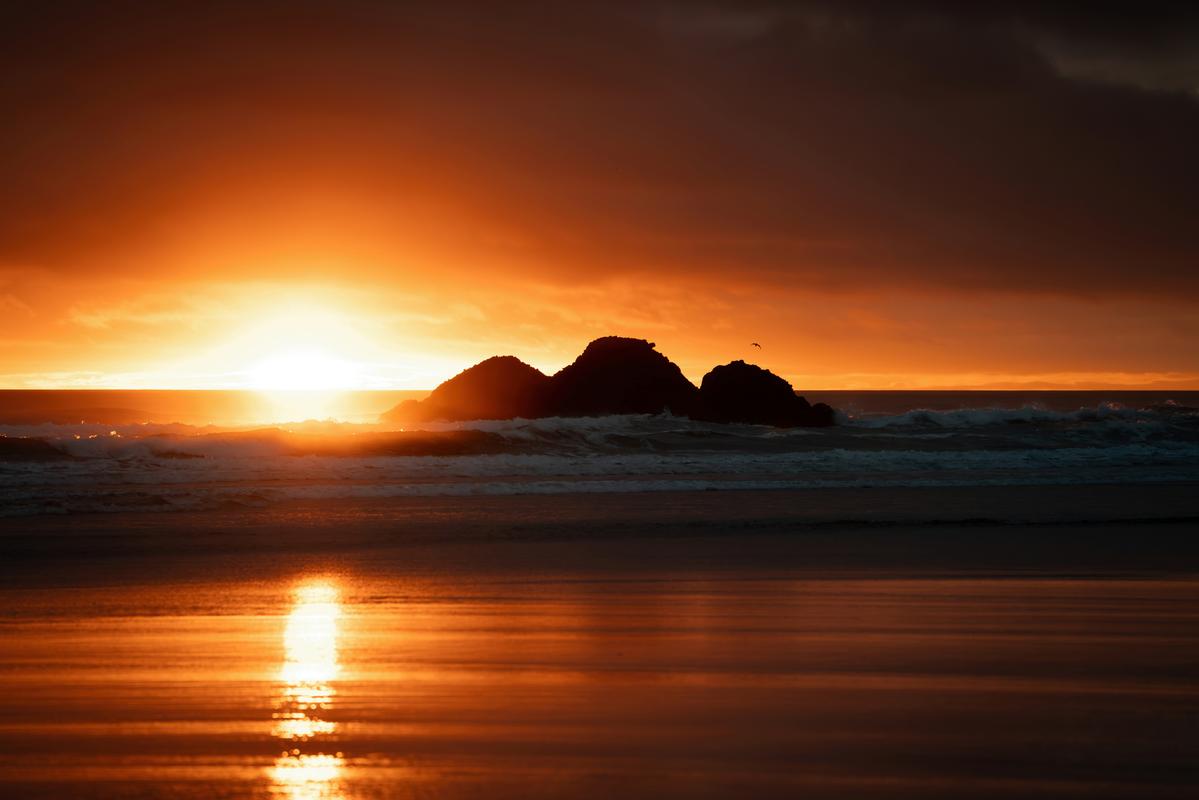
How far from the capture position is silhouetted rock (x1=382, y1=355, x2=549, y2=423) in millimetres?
39031

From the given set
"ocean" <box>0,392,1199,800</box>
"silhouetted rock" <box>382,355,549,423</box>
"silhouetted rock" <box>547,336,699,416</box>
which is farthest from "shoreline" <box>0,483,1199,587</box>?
"silhouetted rock" <box>382,355,549,423</box>

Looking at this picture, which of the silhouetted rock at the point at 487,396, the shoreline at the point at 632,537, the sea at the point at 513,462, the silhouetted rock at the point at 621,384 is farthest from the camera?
the silhouetted rock at the point at 487,396

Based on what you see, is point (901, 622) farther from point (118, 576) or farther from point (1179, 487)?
point (1179, 487)

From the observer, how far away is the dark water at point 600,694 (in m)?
4.39

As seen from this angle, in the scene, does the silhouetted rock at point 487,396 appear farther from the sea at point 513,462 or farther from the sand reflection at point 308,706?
the sand reflection at point 308,706

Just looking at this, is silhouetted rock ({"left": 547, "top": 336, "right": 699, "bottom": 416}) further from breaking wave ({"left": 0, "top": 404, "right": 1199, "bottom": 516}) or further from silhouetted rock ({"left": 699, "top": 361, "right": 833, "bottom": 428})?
breaking wave ({"left": 0, "top": 404, "right": 1199, "bottom": 516})

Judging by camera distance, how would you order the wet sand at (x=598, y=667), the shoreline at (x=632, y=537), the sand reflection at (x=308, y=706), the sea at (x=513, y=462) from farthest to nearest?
the sea at (x=513, y=462) → the shoreline at (x=632, y=537) → the wet sand at (x=598, y=667) → the sand reflection at (x=308, y=706)

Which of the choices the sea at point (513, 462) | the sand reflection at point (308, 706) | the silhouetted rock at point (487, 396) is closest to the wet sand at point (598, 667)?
the sand reflection at point (308, 706)

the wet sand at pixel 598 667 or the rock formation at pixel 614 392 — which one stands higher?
the rock formation at pixel 614 392

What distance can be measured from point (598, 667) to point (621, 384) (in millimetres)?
32326

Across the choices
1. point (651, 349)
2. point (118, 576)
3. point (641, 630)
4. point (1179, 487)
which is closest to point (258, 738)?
point (641, 630)

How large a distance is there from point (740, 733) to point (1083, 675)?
2456 millimetres

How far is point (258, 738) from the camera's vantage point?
4922mm

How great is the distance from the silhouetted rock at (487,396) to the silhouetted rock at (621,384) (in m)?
0.89
